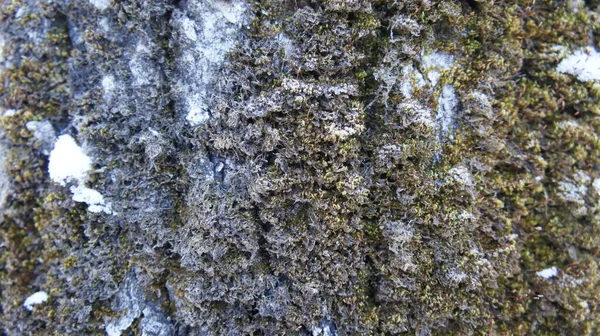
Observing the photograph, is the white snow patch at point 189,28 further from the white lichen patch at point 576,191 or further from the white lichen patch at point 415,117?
the white lichen patch at point 576,191

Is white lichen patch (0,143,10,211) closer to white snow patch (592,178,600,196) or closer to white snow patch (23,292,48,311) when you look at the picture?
white snow patch (23,292,48,311)

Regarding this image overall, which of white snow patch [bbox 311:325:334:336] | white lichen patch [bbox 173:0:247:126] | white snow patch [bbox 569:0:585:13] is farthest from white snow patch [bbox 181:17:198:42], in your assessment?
white snow patch [bbox 569:0:585:13]

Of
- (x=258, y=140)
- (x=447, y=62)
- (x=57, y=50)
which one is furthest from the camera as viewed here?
(x=57, y=50)

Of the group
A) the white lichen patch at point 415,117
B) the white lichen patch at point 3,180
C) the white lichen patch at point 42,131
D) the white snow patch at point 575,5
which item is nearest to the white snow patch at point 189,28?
the white lichen patch at point 42,131

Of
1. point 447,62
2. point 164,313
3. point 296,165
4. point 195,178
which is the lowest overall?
point 164,313

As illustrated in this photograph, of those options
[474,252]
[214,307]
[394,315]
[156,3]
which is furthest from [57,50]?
[474,252]

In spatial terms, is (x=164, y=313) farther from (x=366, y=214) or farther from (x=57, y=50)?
(x=57, y=50)

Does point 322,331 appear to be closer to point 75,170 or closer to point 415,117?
point 415,117
